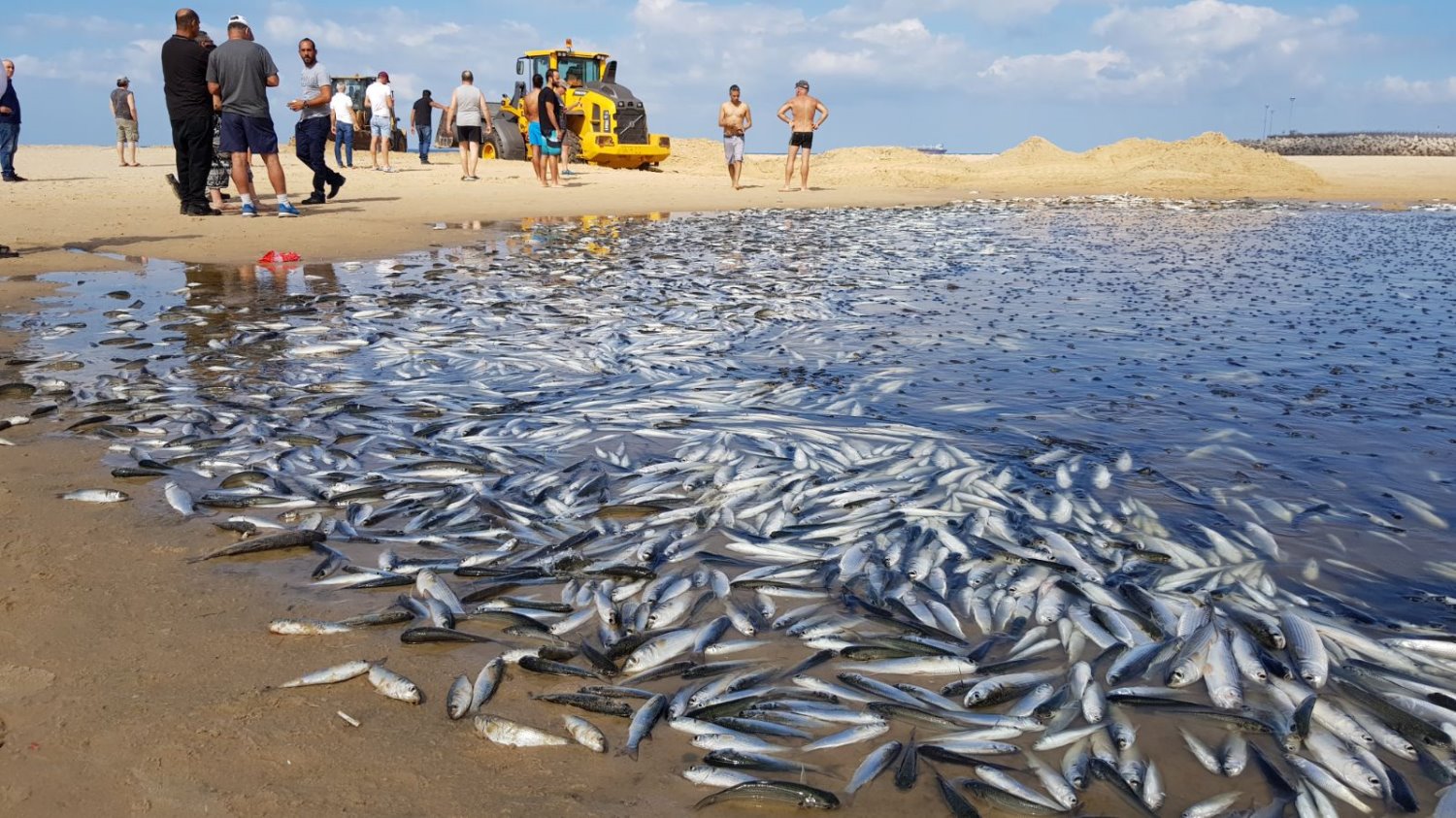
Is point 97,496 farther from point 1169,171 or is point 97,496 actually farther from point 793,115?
point 1169,171

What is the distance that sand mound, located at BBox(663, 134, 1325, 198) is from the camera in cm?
3297

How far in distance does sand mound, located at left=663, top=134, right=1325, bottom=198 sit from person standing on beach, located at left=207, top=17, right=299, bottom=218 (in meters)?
17.6

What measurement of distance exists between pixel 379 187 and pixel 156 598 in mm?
21098

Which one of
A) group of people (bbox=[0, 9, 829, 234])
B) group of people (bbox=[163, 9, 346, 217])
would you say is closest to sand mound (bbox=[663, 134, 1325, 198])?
group of people (bbox=[0, 9, 829, 234])

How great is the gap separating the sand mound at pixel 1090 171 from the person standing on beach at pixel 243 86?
17649 millimetres

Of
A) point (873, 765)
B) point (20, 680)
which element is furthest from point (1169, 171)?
point (20, 680)

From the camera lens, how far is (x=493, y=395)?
6832 mm

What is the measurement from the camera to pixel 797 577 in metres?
4.13

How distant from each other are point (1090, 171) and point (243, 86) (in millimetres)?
31383

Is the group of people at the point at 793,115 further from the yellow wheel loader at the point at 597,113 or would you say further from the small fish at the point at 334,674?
the small fish at the point at 334,674

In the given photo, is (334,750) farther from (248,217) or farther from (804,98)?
(804,98)

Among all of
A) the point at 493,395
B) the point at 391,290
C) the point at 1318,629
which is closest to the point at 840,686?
the point at 1318,629

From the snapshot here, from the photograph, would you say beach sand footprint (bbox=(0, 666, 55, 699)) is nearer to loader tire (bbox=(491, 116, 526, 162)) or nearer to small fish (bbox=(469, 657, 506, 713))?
small fish (bbox=(469, 657, 506, 713))

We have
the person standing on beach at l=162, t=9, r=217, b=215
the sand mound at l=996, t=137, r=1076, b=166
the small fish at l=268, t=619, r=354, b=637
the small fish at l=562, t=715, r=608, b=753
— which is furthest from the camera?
the sand mound at l=996, t=137, r=1076, b=166
